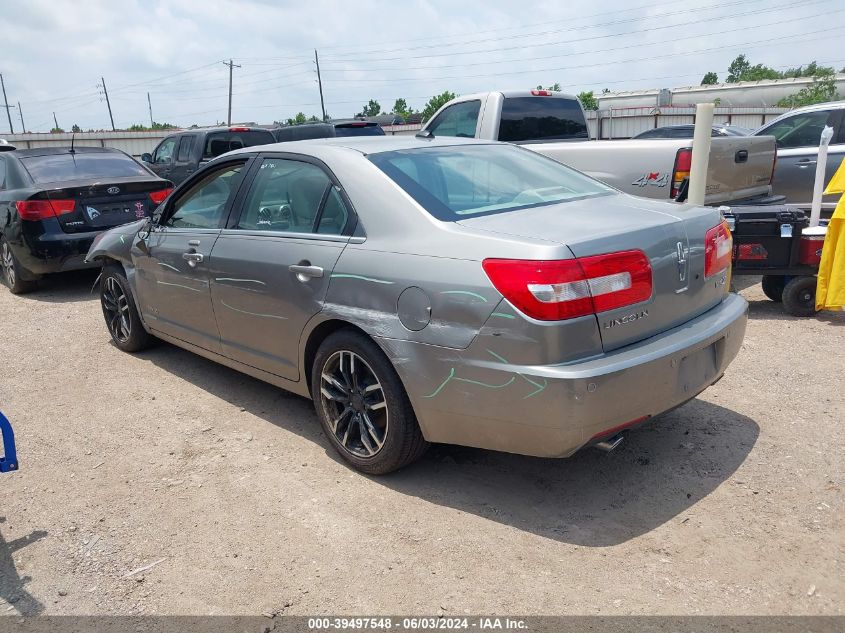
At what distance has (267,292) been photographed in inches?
157

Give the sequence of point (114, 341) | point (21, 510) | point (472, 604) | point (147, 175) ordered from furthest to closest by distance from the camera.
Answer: point (147, 175) → point (114, 341) → point (21, 510) → point (472, 604)

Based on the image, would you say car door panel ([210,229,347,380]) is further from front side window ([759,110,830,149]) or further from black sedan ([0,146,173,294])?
front side window ([759,110,830,149])

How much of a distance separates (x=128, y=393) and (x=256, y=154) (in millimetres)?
1982

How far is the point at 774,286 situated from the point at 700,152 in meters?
1.53

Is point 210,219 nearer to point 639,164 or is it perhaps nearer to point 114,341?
point 114,341

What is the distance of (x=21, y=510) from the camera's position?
11.6 ft

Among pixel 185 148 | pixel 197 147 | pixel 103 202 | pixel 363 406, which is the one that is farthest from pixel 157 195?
pixel 185 148

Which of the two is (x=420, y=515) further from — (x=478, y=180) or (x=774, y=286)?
(x=774, y=286)

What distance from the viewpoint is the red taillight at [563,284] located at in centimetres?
284

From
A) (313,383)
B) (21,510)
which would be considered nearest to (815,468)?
(313,383)

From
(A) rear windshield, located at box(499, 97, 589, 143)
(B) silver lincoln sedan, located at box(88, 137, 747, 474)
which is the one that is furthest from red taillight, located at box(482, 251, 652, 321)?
(A) rear windshield, located at box(499, 97, 589, 143)

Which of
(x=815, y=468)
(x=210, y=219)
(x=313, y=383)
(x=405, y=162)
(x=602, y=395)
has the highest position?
(x=405, y=162)

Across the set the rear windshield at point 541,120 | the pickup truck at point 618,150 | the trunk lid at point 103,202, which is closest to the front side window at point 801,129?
the pickup truck at point 618,150

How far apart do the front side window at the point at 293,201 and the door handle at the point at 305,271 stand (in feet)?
0.70
